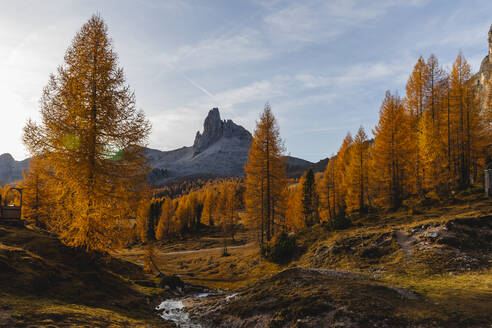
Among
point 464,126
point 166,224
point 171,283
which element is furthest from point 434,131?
point 166,224

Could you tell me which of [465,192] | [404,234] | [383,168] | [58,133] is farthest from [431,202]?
Result: [58,133]

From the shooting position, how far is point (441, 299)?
32.0 ft

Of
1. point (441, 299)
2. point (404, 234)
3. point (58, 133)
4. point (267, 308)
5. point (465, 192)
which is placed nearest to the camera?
point (441, 299)

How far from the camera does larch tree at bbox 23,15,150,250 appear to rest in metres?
13.9

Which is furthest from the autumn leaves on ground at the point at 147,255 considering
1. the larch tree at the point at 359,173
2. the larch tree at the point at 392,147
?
the larch tree at the point at 359,173

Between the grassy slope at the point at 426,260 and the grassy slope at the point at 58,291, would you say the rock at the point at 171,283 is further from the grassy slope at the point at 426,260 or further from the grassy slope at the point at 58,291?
the grassy slope at the point at 426,260

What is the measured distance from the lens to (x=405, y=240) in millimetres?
20047

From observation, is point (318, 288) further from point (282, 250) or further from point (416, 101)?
point (416, 101)

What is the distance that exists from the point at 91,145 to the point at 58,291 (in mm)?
7302

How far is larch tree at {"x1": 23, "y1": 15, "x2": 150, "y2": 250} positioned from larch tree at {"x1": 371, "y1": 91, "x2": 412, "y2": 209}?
96.8 feet

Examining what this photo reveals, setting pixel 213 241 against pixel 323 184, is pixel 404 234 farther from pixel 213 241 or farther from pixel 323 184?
pixel 213 241

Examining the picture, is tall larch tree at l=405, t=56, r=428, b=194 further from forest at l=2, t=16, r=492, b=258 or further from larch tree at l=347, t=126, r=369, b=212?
larch tree at l=347, t=126, r=369, b=212

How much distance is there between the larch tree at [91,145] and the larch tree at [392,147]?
29.5m

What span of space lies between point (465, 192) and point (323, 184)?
24.1 m
